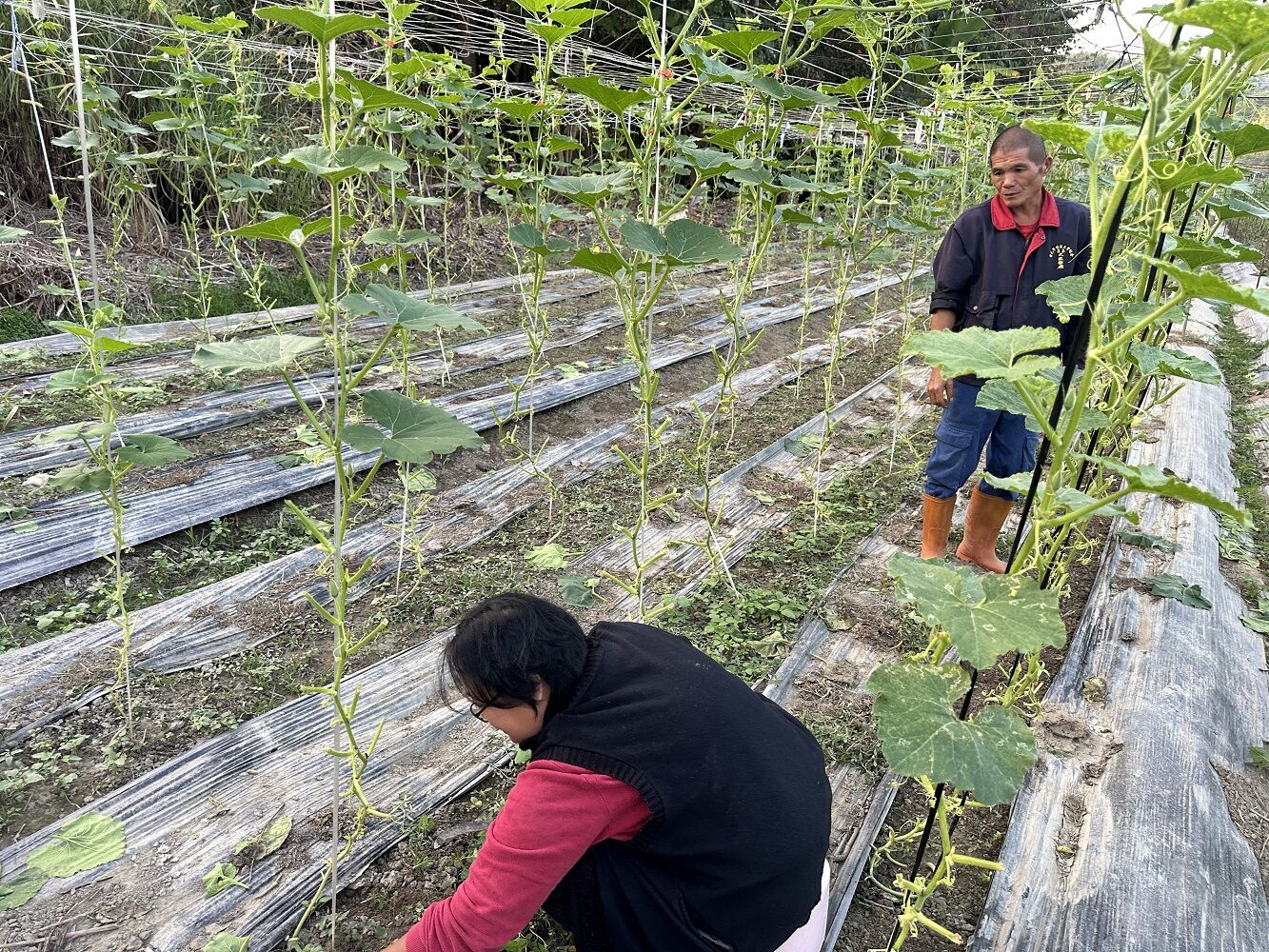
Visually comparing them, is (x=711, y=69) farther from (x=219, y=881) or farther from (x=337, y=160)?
(x=219, y=881)

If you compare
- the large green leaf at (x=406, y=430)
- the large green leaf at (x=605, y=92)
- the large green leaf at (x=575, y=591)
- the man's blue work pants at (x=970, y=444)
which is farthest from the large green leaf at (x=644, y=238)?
the man's blue work pants at (x=970, y=444)

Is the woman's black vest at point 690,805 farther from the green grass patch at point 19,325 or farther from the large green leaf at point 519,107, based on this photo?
the green grass patch at point 19,325

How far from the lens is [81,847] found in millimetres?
1679

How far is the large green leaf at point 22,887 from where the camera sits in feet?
4.68

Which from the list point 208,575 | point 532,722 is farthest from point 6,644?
point 532,722

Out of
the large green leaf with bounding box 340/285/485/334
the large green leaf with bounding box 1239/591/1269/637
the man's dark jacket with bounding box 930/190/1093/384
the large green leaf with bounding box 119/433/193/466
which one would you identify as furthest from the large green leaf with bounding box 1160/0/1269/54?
the large green leaf with bounding box 1239/591/1269/637

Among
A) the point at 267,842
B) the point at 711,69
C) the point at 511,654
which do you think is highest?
the point at 711,69

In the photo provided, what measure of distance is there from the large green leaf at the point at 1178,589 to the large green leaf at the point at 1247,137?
173 cm

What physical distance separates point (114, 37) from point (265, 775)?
5927mm

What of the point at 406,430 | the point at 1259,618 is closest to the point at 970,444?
the point at 1259,618

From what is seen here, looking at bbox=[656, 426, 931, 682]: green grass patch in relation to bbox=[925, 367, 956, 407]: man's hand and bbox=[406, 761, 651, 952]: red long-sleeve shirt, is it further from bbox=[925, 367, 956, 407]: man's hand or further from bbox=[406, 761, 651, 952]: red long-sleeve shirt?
bbox=[406, 761, 651, 952]: red long-sleeve shirt

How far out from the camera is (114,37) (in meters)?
5.68

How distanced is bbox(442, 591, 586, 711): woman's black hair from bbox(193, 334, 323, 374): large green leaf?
495 mm

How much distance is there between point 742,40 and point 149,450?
1.63 meters
